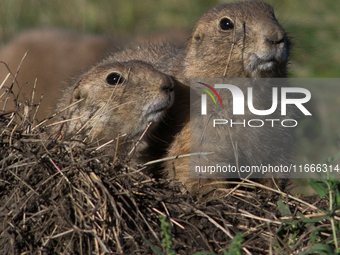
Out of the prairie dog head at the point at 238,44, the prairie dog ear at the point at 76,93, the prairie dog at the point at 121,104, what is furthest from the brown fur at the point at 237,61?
the prairie dog ear at the point at 76,93

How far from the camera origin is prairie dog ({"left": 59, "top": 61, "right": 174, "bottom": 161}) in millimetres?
3557

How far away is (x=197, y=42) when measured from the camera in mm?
3902

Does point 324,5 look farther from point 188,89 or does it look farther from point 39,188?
point 39,188

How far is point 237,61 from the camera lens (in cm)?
348

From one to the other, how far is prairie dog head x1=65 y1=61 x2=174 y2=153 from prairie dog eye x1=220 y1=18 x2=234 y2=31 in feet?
2.03

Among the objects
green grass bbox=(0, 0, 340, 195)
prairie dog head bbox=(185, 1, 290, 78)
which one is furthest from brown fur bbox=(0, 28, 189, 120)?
prairie dog head bbox=(185, 1, 290, 78)

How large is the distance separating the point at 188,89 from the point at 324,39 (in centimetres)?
503

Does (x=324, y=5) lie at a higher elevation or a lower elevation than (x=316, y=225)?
higher

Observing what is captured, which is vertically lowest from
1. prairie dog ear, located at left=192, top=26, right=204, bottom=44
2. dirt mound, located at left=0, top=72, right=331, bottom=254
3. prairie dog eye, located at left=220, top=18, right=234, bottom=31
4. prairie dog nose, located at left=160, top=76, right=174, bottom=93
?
dirt mound, located at left=0, top=72, right=331, bottom=254

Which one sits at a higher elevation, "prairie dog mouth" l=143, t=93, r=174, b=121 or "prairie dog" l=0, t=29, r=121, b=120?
"prairie dog mouth" l=143, t=93, r=174, b=121

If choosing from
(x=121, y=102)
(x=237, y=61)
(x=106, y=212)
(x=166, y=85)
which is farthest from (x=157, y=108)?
(x=106, y=212)

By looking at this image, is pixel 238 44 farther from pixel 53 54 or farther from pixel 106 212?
A: pixel 53 54

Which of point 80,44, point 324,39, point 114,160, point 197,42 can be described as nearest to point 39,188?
point 114,160

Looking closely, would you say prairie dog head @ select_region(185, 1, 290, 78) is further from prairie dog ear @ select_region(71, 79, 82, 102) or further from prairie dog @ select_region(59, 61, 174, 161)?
prairie dog ear @ select_region(71, 79, 82, 102)
